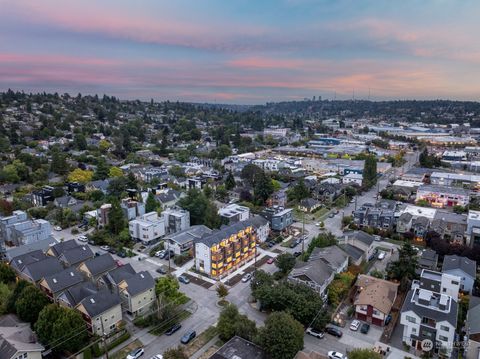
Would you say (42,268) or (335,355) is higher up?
(42,268)

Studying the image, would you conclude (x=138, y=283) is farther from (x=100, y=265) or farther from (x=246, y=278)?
(x=246, y=278)

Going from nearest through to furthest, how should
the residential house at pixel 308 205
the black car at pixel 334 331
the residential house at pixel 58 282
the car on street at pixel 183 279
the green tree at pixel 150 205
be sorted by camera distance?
the black car at pixel 334 331
the residential house at pixel 58 282
the car on street at pixel 183 279
the green tree at pixel 150 205
the residential house at pixel 308 205

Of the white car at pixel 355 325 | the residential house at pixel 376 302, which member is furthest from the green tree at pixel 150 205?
the white car at pixel 355 325

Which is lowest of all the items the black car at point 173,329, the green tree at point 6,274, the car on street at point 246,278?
the black car at point 173,329

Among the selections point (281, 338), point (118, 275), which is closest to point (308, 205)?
point (118, 275)

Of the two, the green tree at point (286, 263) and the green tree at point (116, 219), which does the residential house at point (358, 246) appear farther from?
the green tree at point (116, 219)

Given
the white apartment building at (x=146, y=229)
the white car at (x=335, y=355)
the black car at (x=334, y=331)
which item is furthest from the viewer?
the white apartment building at (x=146, y=229)
